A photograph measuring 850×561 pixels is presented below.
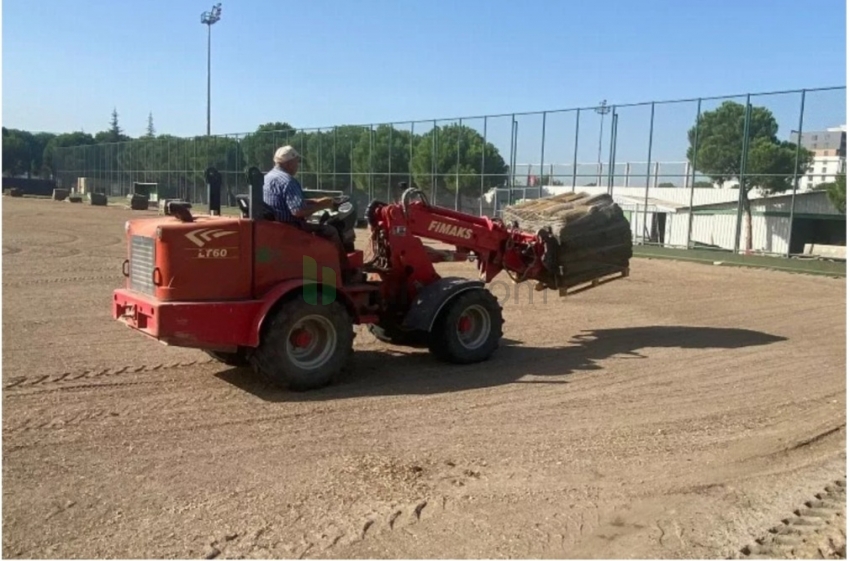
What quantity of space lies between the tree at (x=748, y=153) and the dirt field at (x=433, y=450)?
14.2m

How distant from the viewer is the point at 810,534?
469cm

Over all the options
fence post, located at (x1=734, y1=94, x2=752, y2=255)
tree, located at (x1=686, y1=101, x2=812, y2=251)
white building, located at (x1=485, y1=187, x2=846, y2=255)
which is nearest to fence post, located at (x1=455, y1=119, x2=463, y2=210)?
white building, located at (x1=485, y1=187, x2=846, y2=255)

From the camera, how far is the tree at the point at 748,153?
910 inches

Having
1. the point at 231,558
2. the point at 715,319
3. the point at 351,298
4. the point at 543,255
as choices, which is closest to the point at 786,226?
the point at 715,319

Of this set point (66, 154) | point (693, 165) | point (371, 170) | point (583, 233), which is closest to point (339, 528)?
point (583, 233)

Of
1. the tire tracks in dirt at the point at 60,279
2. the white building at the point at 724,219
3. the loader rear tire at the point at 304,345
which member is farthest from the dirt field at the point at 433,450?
the white building at the point at 724,219

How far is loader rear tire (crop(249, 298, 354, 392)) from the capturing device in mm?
7289

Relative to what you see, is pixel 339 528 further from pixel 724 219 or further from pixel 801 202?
pixel 724 219

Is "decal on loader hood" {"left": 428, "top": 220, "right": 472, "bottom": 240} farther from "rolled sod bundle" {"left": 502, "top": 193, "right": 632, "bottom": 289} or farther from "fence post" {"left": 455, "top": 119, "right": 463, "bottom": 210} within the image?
"fence post" {"left": 455, "top": 119, "right": 463, "bottom": 210}

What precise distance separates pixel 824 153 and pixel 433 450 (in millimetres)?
20364

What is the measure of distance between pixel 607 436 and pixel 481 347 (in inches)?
106

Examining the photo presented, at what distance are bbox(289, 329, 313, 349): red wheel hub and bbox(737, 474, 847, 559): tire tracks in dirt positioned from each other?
4.35 meters

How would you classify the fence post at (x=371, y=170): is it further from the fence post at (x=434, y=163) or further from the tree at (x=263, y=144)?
the tree at (x=263, y=144)

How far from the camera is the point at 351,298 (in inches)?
318
